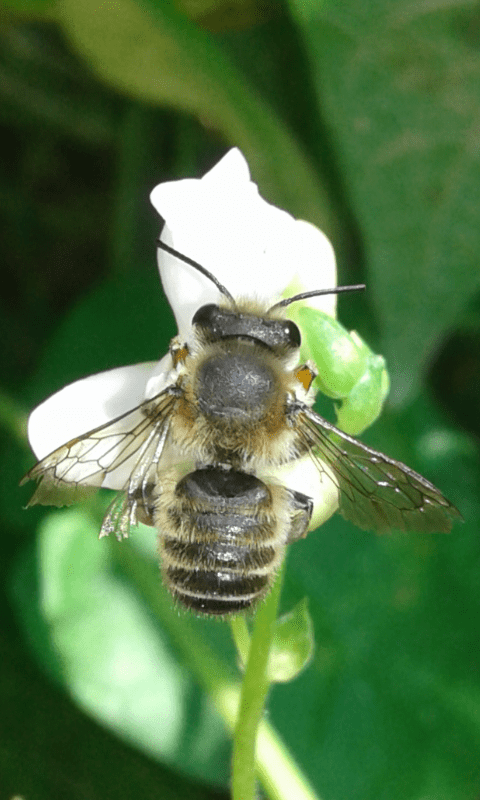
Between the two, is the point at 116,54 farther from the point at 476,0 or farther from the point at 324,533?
the point at 324,533

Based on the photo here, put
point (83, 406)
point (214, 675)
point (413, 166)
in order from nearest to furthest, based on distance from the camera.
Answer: point (83, 406) → point (214, 675) → point (413, 166)

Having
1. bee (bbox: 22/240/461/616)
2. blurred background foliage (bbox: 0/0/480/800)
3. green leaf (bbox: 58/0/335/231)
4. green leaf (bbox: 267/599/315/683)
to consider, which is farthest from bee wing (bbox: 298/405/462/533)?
green leaf (bbox: 58/0/335/231)

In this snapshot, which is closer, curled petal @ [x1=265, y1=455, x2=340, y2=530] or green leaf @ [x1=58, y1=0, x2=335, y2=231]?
curled petal @ [x1=265, y1=455, x2=340, y2=530]

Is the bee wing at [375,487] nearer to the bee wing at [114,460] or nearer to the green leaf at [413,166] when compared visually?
the bee wing at [114,460]

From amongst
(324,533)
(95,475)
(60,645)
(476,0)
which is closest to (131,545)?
(60,645)

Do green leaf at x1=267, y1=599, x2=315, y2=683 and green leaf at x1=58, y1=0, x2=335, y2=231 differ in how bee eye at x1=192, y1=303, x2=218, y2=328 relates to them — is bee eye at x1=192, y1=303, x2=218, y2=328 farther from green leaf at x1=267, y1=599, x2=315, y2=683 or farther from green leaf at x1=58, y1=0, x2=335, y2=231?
green leaf at x1=58, y1=0, x2=335, y2=231

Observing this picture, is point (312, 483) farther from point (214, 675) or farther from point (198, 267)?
point (214, 675)

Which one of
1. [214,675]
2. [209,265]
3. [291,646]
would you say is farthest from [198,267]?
[214,675]
